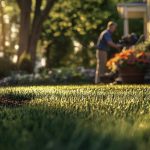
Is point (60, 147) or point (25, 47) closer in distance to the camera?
point (60, 147)

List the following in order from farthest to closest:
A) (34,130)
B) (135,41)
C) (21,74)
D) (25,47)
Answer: (25,47), (21,74), (135,41), (34,130)

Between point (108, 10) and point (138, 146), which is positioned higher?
point (108, 10)

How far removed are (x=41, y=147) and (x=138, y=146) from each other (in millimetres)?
696

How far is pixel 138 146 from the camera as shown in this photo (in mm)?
4207

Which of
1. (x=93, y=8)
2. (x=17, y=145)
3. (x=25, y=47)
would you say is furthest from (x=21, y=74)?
(x=17, y=145)

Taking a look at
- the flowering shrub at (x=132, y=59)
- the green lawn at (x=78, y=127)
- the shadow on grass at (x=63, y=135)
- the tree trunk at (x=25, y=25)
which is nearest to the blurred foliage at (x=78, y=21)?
the tree trunk at (x=25, y=25)

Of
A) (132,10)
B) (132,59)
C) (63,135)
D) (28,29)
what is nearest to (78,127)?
(63,135)

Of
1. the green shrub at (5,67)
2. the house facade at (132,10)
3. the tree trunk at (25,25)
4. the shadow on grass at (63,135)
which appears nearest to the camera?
the shadow on grass at (63,135)

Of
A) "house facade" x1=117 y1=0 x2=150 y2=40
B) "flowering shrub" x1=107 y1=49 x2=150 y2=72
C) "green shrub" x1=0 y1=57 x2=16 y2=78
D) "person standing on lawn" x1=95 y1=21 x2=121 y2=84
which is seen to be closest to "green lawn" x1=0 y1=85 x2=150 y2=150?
"flowering shrub" x1=107 y1=49 x2=150 y2=72

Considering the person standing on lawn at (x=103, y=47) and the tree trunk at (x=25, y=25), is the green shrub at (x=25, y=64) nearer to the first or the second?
the tree trunk at (x=25, y=25)

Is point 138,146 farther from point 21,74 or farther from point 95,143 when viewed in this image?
point 21,74

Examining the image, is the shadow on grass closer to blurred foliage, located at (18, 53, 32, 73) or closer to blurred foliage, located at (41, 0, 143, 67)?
blurred foliage, located at (18, 53, 32, 73)

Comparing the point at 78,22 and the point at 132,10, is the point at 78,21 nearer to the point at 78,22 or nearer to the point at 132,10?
the point at 78,22

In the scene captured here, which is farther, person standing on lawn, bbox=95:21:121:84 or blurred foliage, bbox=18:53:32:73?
blurred foliage, bbox=18:53:32:73
